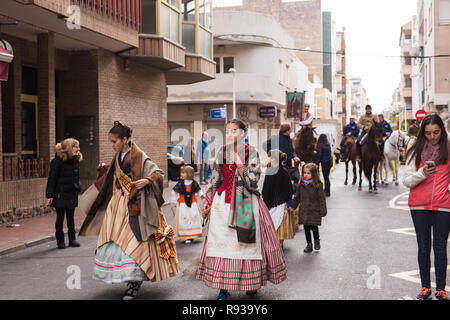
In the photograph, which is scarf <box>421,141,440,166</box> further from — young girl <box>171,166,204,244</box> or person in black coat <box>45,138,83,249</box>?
person in black coat <box>45,138,83,249</box>

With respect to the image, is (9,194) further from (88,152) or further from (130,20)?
(130,20)

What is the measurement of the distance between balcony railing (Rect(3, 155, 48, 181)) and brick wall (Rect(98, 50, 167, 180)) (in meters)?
2.54

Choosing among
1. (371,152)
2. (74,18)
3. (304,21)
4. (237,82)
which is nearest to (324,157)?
(371,152)

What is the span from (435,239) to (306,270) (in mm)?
1917

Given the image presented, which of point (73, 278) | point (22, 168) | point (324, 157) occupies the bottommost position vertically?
point (73, 278)

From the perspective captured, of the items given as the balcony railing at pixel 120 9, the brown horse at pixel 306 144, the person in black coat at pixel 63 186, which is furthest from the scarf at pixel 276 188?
the balcony railing at pixel 120 9

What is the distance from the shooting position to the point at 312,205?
7797 mm

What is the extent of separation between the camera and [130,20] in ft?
49.3

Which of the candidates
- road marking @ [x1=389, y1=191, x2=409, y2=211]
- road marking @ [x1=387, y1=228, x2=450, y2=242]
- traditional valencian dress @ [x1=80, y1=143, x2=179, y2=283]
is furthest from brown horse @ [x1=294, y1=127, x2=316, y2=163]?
traditional valencian dress @ [x1=80, y1=143, x2=179, y2=283]

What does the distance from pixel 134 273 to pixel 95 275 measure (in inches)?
16.6

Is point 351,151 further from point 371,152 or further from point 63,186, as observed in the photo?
point 63,186

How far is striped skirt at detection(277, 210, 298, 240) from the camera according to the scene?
25.4 ft

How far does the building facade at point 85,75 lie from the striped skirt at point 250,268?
746 cm

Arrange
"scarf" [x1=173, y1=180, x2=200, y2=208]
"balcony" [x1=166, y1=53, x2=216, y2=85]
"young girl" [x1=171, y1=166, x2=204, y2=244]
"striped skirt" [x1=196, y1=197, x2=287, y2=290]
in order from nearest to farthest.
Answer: "striped skirt" [x1=196, y1=197, x2=287, y2=290]
"young girl" [x1=171, y1=166, x2=204, y2=244]
"scarf" [x1=173, y1=180, x2=200, y2=208]
"balcony" [x1=166, y1=53, x2=216, y2=85]
